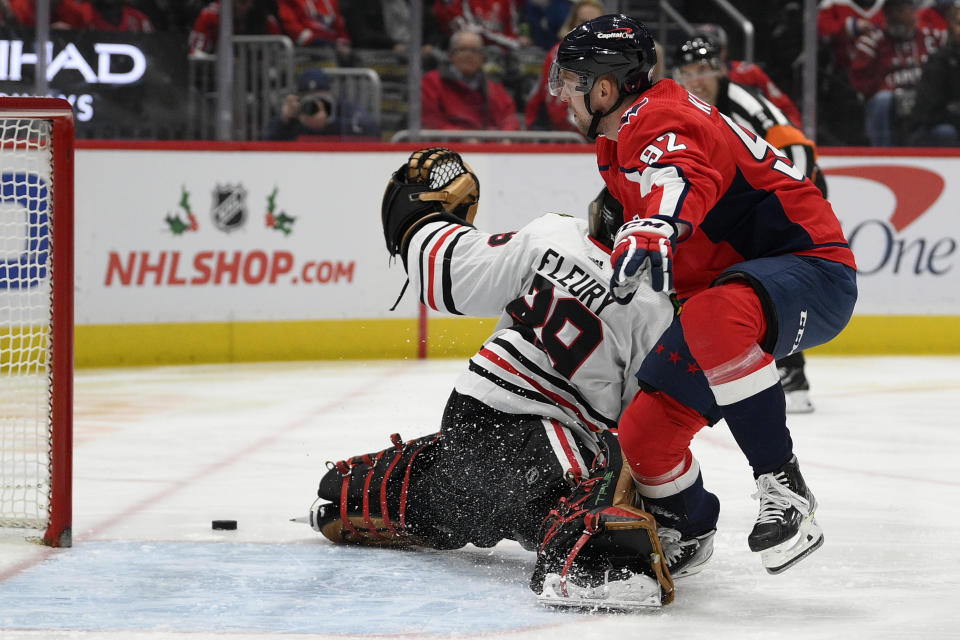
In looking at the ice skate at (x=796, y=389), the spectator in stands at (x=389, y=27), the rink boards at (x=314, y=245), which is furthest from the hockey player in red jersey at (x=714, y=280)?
the spectator in stands at (x=389, y=27)

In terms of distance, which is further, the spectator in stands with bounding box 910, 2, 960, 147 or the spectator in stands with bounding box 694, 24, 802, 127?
the spectator in stands with bounding box 910, 2, 960, 147

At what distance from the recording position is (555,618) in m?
2.20

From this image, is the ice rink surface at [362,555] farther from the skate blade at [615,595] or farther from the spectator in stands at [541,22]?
the spectator in stands at [541,22]

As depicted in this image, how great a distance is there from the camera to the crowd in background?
655 cm

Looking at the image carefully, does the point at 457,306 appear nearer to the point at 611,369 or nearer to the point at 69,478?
the point at 611,369

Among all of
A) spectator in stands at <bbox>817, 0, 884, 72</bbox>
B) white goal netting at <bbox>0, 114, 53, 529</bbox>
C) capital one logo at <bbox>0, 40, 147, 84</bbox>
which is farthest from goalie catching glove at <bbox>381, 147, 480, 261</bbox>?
spectator in stands at <bbox>817, 0, 884, 72</bbox>

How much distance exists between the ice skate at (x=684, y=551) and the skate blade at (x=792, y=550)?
0.23 meters

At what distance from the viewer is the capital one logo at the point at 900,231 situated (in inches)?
265

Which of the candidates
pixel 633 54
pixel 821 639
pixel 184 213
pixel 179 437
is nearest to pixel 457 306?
pixel 633 54

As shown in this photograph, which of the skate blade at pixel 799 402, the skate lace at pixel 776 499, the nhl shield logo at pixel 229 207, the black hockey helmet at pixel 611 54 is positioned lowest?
the skate blade at pixel 799 402

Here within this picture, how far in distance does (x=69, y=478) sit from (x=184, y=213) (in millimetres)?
3488

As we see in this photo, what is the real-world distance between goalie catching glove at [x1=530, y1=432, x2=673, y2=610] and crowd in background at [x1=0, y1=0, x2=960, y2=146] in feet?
14.4

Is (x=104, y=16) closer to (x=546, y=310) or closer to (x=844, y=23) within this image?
(x=844, y=23)

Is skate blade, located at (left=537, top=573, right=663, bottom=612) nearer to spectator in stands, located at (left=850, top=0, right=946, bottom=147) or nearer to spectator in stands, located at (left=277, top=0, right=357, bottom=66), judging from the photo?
spectator in stands, located at (left=277, top=0, right=357, bottom=66)
